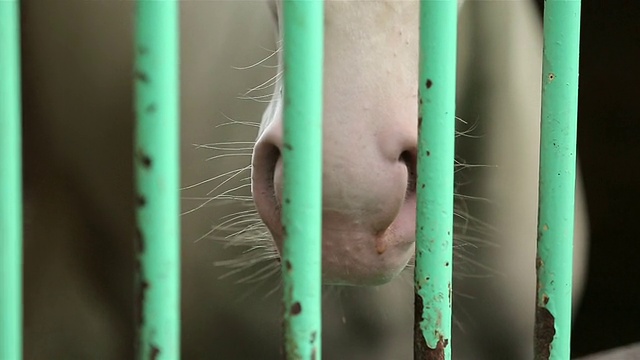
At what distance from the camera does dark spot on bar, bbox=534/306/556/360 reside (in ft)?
2.02

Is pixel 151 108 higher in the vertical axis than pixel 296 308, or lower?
higher

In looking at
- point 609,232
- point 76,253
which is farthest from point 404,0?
point 609,232

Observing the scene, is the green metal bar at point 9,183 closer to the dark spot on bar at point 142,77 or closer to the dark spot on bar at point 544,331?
the dark spot on bar at point 142,77

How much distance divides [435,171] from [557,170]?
11cm

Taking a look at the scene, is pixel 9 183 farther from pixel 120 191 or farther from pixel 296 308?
pixel 120 191

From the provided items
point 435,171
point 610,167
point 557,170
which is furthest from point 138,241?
point 610,167

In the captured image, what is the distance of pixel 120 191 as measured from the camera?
1.88m

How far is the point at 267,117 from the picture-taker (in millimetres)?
1064

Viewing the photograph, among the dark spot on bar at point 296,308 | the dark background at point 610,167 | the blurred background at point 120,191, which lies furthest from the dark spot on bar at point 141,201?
the dark background at point 610,167

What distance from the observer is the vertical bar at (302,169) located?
499 millimetres

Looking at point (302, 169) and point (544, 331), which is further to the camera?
point (544, 331)

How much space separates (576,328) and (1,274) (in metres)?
1.98

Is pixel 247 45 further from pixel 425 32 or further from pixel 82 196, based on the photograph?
pixel 425 32

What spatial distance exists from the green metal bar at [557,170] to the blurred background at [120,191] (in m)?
1.11
